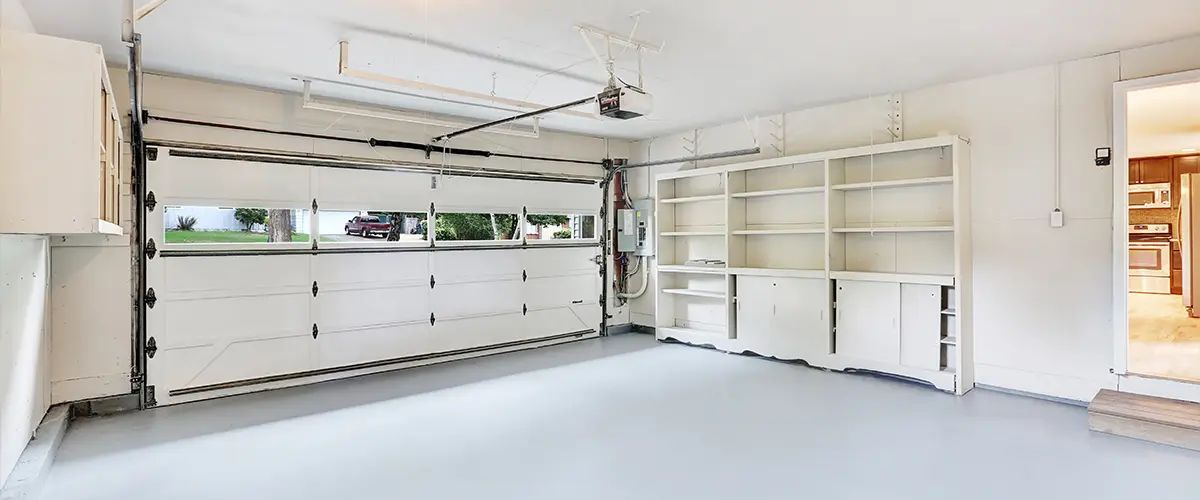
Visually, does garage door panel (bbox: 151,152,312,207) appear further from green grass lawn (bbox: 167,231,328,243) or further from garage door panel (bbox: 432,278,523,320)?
garage door panel (bbox: 432,278,523,320)

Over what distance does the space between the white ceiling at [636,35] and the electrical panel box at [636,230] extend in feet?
8.57

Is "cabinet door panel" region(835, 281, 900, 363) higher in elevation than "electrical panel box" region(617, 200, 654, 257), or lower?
lower

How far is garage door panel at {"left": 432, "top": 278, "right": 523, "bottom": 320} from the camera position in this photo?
594 centimetres

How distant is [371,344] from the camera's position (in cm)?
546

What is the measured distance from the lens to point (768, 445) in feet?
11.5

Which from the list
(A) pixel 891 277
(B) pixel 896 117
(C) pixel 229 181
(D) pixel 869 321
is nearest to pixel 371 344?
(C) pixel 229 181

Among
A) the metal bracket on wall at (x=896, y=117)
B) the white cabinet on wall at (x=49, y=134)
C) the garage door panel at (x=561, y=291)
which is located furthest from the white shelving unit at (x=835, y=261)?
the white cabinet on wall at (x=49, y=134)

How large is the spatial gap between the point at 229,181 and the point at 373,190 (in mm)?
1149

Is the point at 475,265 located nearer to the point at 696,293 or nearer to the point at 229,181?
the point at 229,181

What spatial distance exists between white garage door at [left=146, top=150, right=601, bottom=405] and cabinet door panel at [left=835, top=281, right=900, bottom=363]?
3077 millimetres

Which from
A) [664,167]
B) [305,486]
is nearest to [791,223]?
[664,167]

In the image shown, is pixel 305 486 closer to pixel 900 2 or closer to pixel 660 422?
pixel 660 422

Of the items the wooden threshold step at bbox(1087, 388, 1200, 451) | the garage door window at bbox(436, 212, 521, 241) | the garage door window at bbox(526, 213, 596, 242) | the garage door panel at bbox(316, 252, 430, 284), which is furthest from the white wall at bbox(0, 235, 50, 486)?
the wooden threshold step at bbox(1087, 388, 1200, 451)

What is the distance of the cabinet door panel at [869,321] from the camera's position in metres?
4.99
